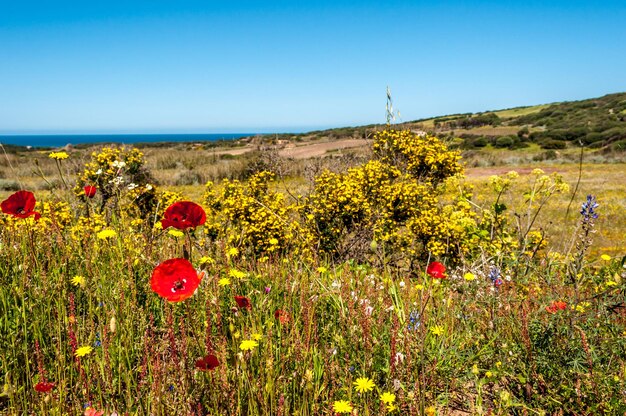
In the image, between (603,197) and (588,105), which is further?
(588,105)

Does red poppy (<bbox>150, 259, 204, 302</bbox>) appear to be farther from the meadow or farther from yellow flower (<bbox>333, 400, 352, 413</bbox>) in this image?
yellow flower (<bbox>333, 400, 352, 413</bbox>)

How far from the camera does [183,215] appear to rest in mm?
1842

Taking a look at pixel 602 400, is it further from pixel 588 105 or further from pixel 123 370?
pixel 588 105

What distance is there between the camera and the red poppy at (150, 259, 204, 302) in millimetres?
1461

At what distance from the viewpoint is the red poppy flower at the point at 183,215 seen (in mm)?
1806

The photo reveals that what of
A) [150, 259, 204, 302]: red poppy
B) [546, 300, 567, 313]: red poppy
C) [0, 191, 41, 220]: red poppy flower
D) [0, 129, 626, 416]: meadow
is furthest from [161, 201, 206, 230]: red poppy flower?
[546, 300, 567, 313]: red poppy

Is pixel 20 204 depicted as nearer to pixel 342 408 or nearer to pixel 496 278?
pixel 342 408

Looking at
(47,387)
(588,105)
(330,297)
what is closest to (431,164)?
(330,297)

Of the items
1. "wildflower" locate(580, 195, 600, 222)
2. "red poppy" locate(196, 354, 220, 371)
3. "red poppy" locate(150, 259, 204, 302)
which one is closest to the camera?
"red poppy" locate(196, 354, 220, 371)

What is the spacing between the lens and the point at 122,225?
2758 millimetres

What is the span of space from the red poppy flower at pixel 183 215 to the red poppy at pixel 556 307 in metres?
1.86

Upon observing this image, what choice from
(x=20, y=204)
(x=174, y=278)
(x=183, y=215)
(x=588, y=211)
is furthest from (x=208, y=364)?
(x=588, y=211)

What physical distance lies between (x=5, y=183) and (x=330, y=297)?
23.1 metres

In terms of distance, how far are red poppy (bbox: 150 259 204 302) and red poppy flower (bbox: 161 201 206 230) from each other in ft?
1.11
